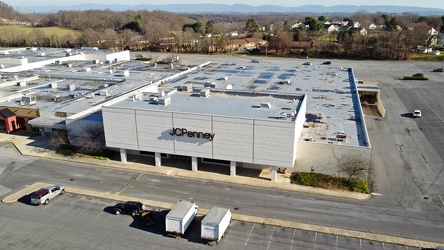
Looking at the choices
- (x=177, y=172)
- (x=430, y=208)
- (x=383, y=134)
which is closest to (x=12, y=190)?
(x=177, y=172)

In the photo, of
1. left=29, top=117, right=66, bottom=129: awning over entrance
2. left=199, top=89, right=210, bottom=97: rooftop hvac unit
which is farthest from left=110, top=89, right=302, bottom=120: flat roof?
left=29, top=117, right=66, bottom=129: awning over entrance

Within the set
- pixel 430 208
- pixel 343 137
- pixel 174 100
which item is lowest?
pixel 430 208

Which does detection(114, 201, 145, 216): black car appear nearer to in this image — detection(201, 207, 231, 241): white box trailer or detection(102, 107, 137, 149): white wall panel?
detection(201, 207, 231, 241): white box trailer

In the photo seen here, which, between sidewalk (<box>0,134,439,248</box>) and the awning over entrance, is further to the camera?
the awning over entrance

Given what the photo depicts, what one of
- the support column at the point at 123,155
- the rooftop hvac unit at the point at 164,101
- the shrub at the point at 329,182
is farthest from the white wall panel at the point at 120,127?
the shrub at the point at 329,182

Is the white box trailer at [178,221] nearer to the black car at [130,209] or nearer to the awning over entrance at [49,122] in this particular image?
the black car at [130,209]

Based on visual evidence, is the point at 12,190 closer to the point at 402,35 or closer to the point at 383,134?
the point at 383,134
